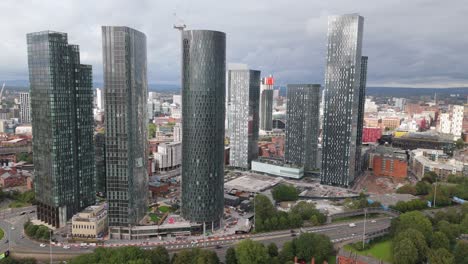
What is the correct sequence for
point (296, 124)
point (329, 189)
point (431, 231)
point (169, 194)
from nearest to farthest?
point (431, 231) → point (169, 194) → point (329, 189) → point (296, 124)

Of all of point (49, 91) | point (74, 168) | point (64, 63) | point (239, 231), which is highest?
point (64, 63)

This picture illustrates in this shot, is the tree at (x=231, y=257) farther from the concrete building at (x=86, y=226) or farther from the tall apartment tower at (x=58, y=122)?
the tall apartment tower at (x=58, y=122)

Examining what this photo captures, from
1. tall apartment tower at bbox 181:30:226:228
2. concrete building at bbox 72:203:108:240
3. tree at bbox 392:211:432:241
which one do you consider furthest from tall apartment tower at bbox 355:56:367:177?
concrete building at bbox 72:203:108:240

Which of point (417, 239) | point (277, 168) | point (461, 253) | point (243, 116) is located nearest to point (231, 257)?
point (417, 239)

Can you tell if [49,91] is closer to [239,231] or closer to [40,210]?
[40,210]

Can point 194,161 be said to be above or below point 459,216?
above

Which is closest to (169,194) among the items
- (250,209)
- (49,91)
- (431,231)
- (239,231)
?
(250,209)

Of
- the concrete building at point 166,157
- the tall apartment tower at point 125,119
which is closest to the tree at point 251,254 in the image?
the tall apartment tower at point 125,119
